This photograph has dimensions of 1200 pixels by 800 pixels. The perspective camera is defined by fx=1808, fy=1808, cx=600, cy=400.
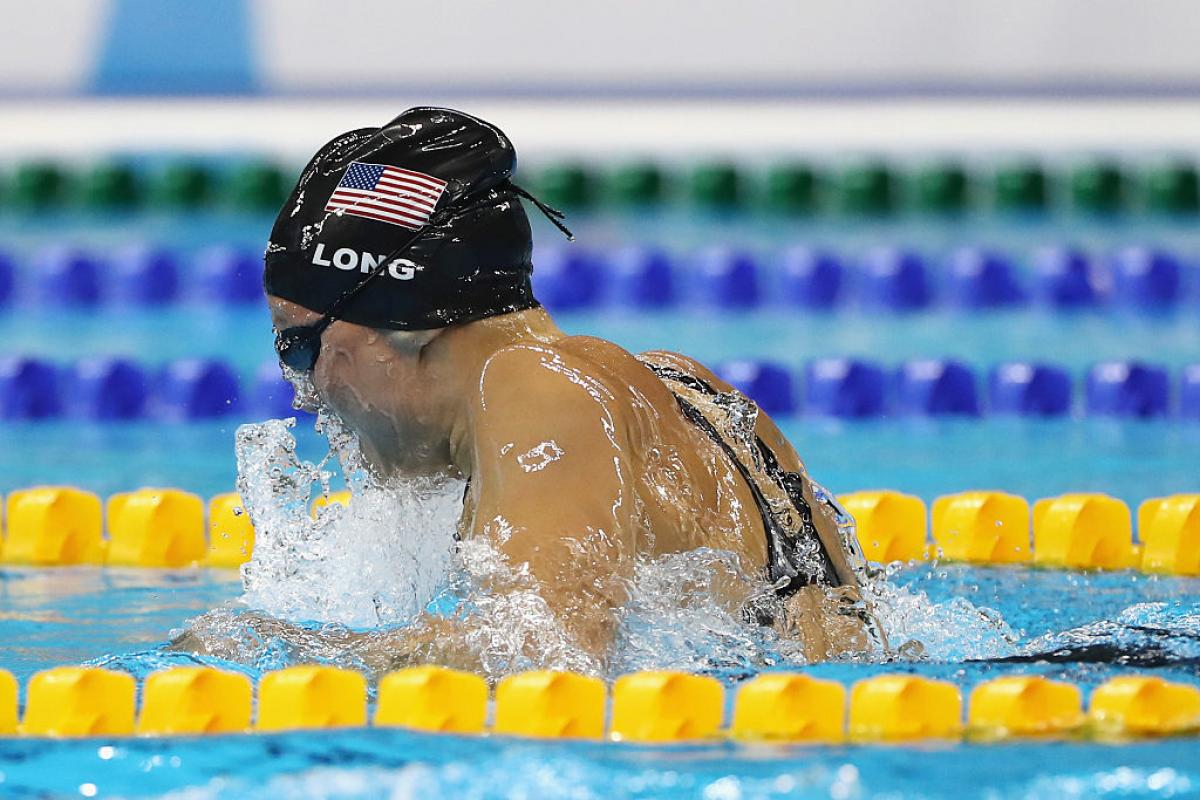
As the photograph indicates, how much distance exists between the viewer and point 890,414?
6.05m

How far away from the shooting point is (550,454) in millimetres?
2219

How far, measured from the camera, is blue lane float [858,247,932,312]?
7473 millimetres

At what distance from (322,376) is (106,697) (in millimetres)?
507

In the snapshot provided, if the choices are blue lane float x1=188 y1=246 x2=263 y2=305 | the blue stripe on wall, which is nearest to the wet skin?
blue lane float x1=188 y1=246 x2=263 y2=305

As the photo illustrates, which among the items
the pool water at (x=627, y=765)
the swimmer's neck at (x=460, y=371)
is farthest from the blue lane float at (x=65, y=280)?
the swimmer's neck at (x=460, y=371)

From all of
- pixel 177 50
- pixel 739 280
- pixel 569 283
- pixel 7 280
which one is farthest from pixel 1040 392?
pixel 177 50

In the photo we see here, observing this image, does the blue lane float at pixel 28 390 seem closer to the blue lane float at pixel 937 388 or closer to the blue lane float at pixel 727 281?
the blue lane float at pixel 727 281

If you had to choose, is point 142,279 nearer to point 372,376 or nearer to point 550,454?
point 372,376

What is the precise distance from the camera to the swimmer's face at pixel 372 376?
2.40m

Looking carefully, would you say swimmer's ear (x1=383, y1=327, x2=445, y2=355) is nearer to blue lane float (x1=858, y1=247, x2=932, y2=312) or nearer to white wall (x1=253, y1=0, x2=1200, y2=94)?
blue lane float (x1=858, y1=247, x2=932, y2=312)

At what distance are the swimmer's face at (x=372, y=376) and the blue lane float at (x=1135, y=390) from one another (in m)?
4.02

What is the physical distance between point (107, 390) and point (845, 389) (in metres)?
2.47

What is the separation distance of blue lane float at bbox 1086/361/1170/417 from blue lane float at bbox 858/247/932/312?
157 centimetres

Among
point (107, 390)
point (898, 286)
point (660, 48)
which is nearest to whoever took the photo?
point (107, 390)
